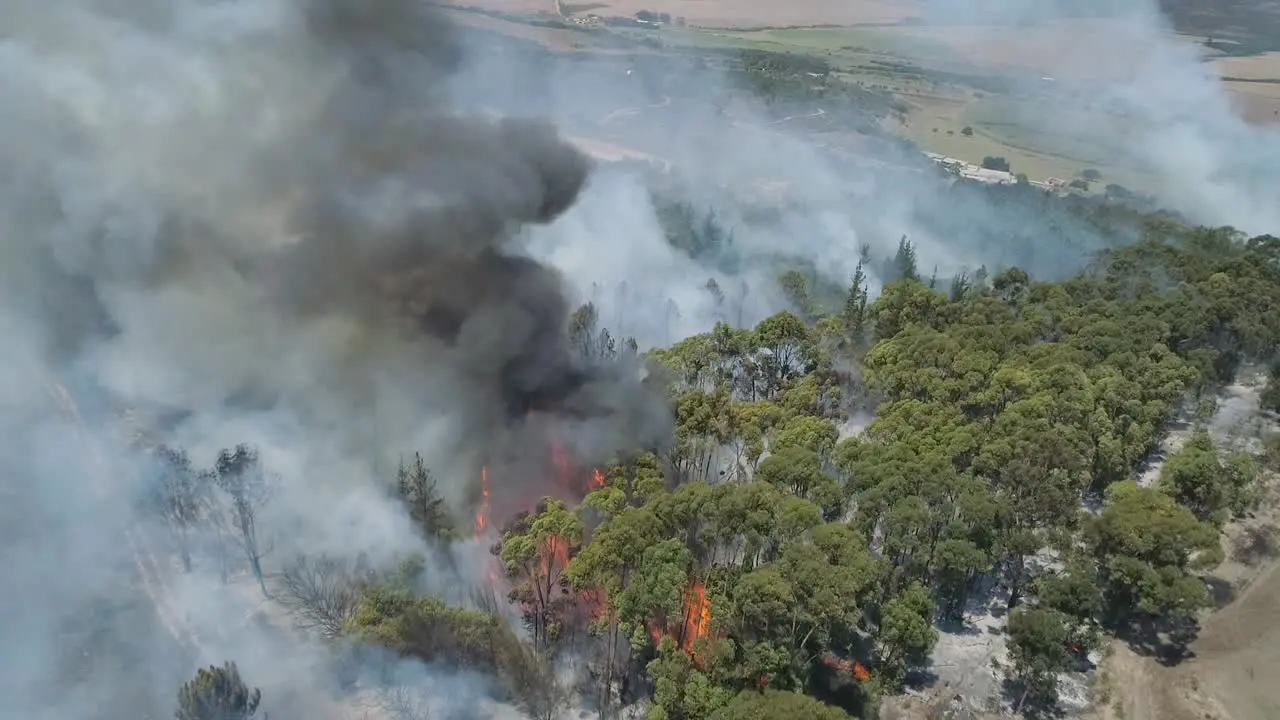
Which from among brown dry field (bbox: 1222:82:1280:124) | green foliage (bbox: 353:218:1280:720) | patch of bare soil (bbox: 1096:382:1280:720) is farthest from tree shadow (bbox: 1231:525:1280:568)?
brown dry field (bbox: 1222:82:1280:124)

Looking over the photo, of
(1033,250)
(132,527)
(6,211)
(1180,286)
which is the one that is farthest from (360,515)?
(1033,250)

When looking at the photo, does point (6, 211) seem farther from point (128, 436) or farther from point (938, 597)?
point (938, 597)

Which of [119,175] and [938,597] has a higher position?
[119,175]

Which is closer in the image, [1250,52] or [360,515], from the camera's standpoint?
[360,515]

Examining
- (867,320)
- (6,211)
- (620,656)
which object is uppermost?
(6,211)

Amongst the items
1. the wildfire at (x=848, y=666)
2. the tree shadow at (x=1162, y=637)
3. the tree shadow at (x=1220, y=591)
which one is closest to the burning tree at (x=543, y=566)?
the wildfire at (x=848, y=666)

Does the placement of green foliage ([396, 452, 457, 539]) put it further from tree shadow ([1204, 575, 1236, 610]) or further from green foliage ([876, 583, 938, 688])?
tree shadow ([1204, 575, 1236, 610])

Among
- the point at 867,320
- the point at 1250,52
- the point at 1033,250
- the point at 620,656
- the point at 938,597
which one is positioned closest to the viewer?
the point at 620,656
